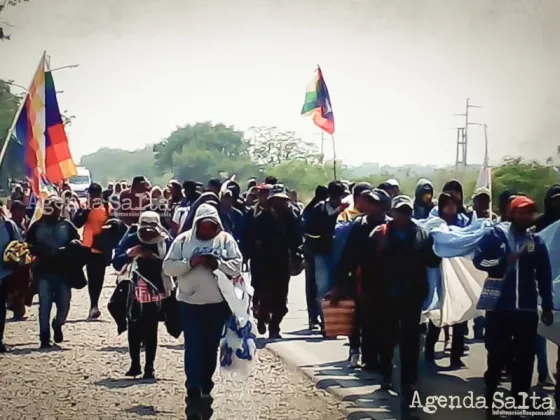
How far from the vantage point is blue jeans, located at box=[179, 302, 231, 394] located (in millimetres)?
5785

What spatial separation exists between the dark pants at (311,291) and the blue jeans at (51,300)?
2.12 meters

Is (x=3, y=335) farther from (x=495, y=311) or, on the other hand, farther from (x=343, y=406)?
(x=495, y=311)

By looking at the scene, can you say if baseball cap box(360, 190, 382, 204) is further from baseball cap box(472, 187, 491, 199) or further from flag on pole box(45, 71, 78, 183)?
flag on pole box(45, 71, 78, 183)

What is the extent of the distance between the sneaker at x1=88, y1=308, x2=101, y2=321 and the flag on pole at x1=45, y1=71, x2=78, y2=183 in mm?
1044

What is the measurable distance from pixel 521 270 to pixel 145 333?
2306mm

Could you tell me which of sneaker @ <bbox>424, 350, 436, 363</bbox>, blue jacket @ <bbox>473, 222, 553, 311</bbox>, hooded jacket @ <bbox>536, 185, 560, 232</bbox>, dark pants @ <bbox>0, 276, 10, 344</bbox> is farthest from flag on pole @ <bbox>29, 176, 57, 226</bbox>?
hooded jacket @ <bbox>536, 185, 560, 232</bbox>

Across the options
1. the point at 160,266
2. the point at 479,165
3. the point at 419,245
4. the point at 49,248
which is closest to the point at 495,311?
the point at 419,245

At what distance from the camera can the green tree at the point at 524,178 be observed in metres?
6.28

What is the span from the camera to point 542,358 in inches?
253

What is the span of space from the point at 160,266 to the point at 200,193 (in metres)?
0.82

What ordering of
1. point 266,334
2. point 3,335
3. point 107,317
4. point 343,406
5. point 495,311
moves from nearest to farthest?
point 495,311
point 343,406
point 3,335
point 107,317
point 266,334

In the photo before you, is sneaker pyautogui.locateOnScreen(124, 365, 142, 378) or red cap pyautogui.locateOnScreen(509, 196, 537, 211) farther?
sneaker pyautogui.locateOnScreen(124, 365, 142, 378)

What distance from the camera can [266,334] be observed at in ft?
27.2

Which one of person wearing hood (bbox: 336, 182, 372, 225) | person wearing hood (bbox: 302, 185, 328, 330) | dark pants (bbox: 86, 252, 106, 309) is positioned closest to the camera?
person wearing hood (bbox: 336, 182, 372, 225)
